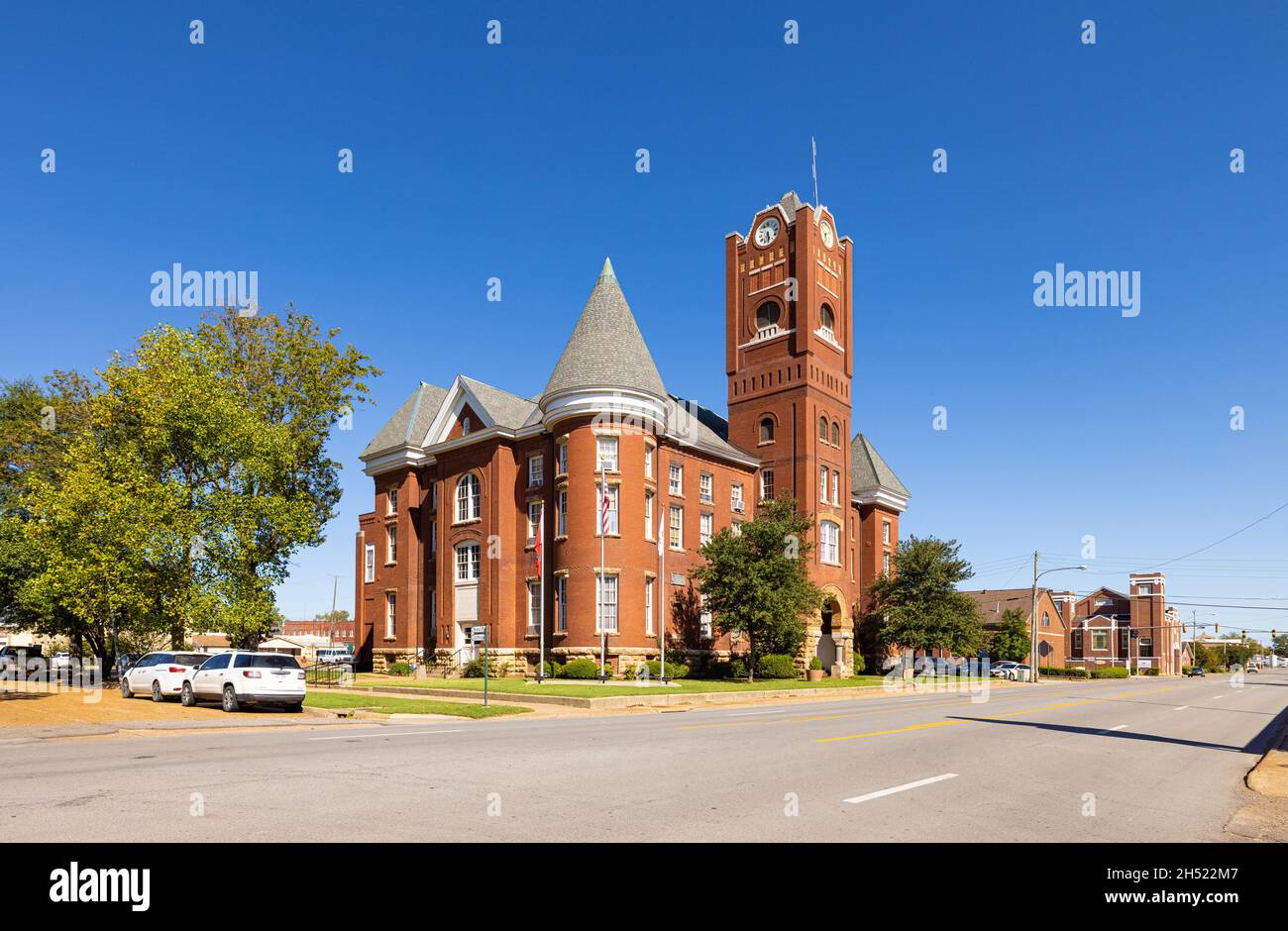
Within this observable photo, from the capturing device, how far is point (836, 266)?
58.0 m

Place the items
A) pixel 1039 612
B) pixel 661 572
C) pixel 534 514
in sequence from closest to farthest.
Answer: pixel 661 572, pixel 534 514, pixel 1039 612

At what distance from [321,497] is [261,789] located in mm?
32651

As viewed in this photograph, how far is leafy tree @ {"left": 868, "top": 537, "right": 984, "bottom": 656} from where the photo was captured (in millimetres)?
53125

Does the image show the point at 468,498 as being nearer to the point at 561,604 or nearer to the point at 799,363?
the point at 561,604

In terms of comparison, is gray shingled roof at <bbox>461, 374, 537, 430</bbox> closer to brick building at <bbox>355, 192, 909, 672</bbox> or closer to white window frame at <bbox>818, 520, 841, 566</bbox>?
brick building at <bbox>355, 192, 909, 672</bbox>

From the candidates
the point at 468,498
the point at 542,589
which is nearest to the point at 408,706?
the point at 542,589

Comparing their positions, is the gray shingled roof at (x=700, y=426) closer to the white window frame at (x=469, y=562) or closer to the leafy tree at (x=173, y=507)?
the white window frame at (x=469, y=562)

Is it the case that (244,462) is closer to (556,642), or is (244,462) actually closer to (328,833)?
(556,642)

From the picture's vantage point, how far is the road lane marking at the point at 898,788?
9.55m

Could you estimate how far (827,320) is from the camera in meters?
57.0

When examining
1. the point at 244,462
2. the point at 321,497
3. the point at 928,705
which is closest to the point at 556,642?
the point at 321,497

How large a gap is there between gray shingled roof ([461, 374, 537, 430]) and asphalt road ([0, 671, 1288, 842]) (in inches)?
1192

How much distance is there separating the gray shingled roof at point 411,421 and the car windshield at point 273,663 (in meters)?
30.7

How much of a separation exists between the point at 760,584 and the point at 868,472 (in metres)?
23.9
